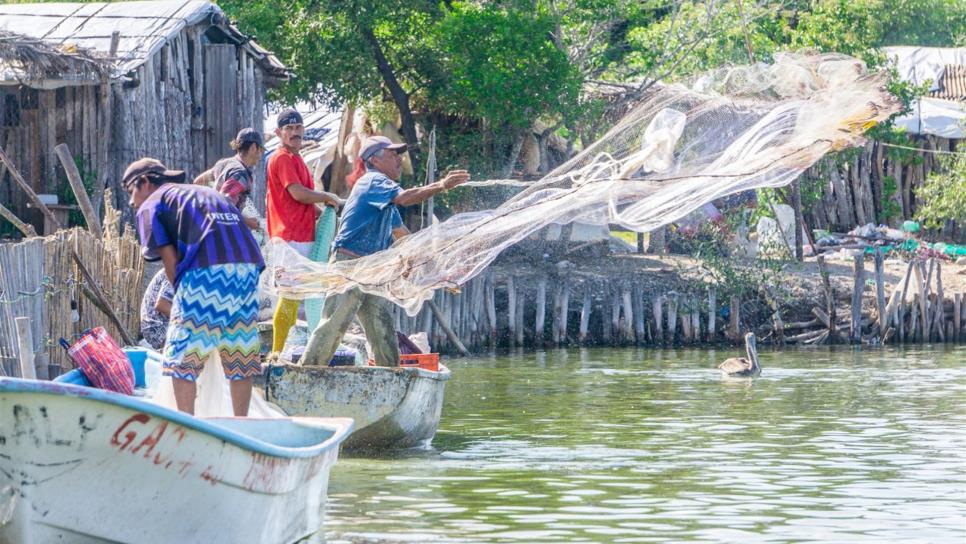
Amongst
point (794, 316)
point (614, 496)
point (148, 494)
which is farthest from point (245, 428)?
point (794, 316)

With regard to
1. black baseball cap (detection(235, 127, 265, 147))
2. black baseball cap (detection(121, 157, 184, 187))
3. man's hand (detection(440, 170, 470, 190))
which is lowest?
black baseball cap (detection(121, 157, 184, 187))

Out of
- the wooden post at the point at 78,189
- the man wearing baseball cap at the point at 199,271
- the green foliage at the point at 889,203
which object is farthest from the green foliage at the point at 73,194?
the green foliage at the point at 889,203

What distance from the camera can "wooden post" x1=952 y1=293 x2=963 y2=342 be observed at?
972 inches

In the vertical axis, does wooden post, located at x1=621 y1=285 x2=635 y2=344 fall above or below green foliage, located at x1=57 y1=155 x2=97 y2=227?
below

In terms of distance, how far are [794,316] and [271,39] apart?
8.74 metres

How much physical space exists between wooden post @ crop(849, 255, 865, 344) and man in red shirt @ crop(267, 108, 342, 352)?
13.5 m

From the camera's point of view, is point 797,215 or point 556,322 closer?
point 556,322

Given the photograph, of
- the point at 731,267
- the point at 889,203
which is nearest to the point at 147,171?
the point at 731,267

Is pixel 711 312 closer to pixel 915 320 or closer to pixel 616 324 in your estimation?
pixel 616 324

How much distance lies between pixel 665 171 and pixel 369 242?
6.78 ft

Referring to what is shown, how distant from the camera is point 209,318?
8641 millimetres

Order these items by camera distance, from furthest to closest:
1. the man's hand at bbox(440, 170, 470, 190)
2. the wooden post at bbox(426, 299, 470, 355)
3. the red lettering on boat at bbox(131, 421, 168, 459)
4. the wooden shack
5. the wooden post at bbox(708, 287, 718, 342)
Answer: the wooden post at bbox(708, 287, 718, 342), the wooden post at bbox(426, 299, 470, 355), the wooden shack, the man's hand at bbox(440, 170, 470, 190), the red lettering on boat at bbox(131, 421, 168, 459)

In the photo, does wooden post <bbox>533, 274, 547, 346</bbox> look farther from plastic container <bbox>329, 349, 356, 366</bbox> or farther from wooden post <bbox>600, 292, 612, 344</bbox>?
plastic container <bbox>329, 349, 356, 366</bbox>

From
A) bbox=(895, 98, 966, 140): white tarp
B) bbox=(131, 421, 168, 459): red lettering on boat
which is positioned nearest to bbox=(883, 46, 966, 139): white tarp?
bbox=(895, 98, 966, 140): white tarp
